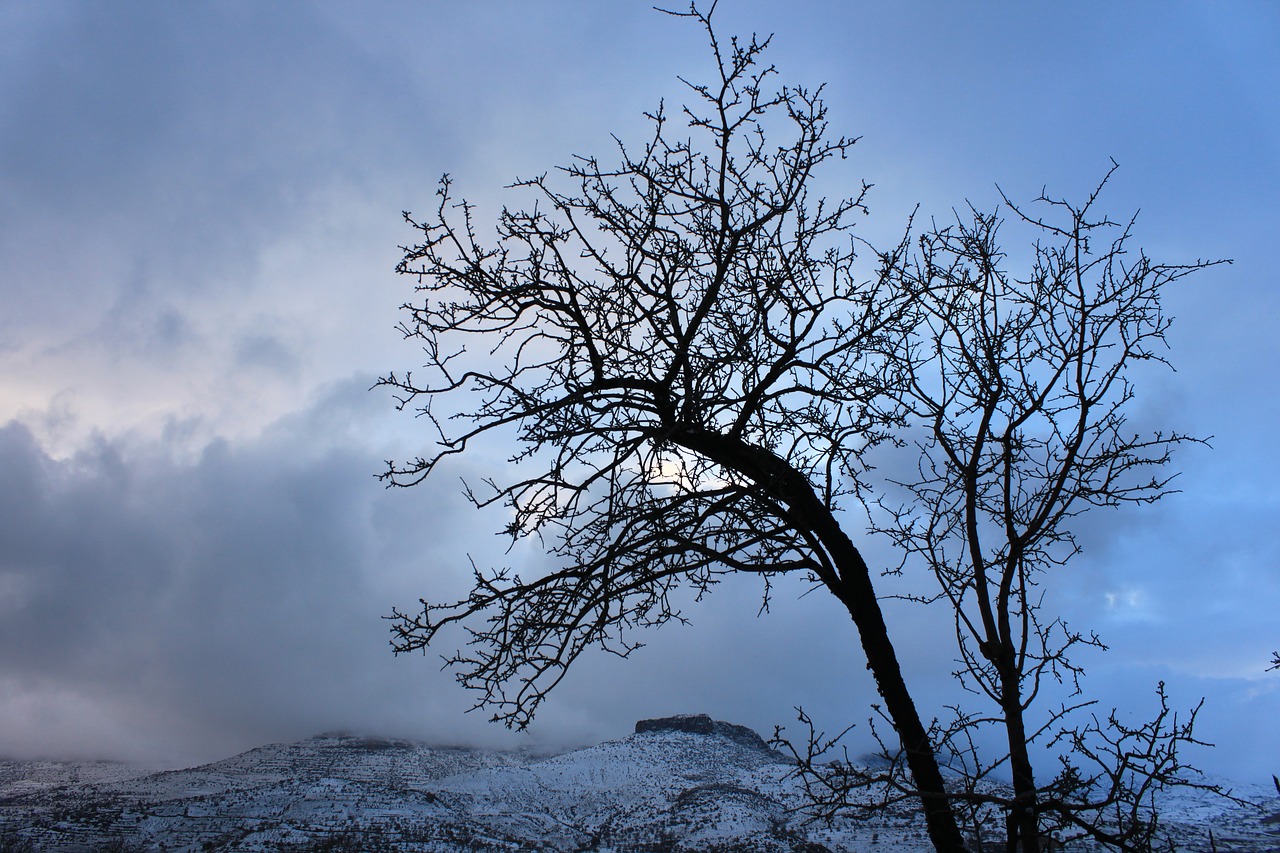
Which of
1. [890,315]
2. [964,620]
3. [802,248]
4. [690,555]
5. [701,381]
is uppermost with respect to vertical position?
[802,248]

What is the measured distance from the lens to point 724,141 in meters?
5.74

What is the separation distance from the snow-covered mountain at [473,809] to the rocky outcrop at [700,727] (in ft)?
10.6

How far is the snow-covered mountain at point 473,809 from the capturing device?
34.0 meters

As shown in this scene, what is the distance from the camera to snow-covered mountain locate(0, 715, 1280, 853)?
34.0 m

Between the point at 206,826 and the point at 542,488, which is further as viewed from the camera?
the point at 206,826

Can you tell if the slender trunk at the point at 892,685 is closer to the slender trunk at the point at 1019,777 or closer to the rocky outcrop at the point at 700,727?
the slender trunk at the point at 1019,777

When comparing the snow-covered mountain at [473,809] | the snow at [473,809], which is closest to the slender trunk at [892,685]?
the snow-covered mountain at [473,809]

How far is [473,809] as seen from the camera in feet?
154

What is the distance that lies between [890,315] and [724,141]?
191 cm

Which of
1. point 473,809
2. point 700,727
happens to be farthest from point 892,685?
point 700,727

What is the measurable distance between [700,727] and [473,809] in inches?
1048

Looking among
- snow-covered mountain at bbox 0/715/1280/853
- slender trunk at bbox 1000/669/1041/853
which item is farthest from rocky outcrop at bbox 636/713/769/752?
slender trunk at bbox 1000/669/1041/853

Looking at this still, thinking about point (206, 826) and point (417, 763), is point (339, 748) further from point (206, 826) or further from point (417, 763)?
point (206, 826)

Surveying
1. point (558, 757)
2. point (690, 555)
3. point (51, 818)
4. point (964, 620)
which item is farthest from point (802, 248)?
point (558, 757)
